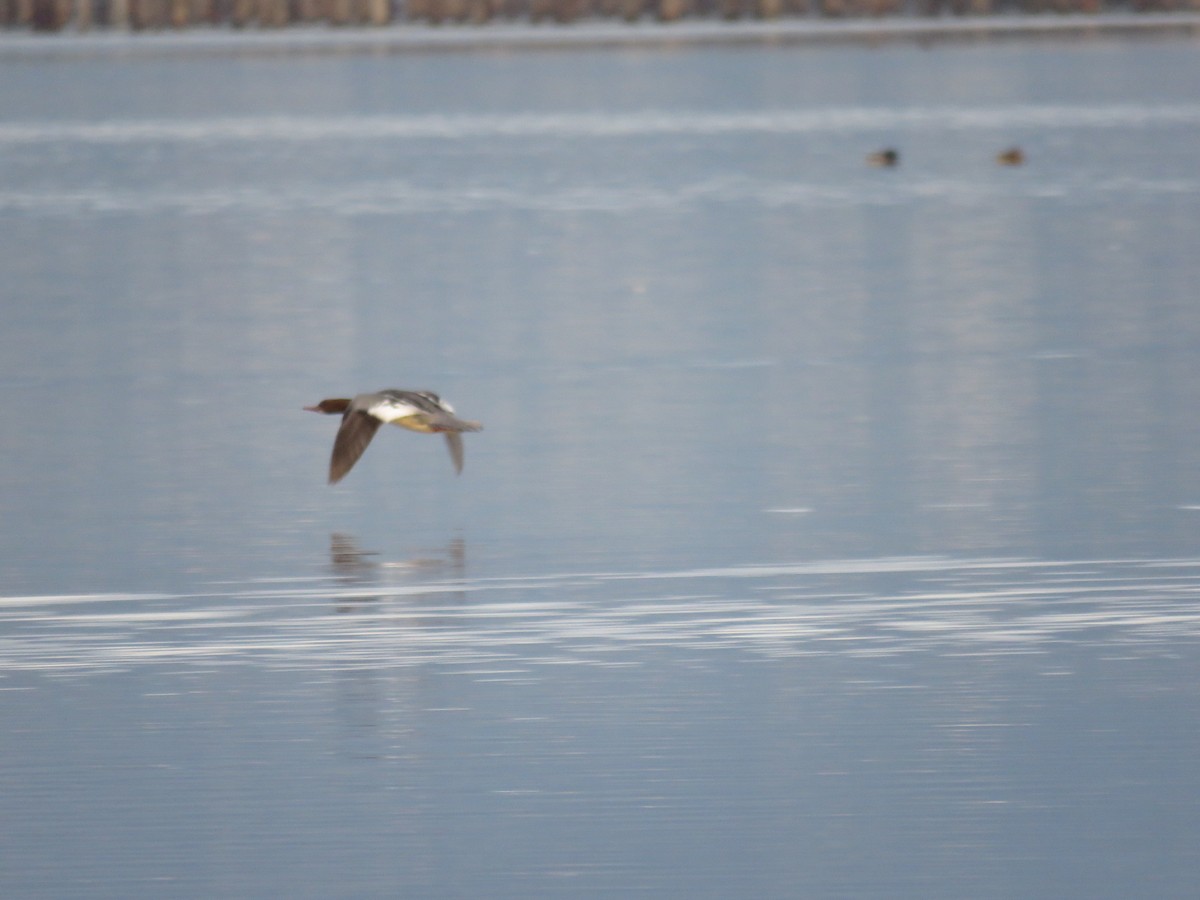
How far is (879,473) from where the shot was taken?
7941 mm

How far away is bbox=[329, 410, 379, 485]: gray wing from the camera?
7590 millimetres

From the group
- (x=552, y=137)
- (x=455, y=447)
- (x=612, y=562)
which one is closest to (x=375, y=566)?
(x=612, y=562)

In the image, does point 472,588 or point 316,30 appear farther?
point 316,30

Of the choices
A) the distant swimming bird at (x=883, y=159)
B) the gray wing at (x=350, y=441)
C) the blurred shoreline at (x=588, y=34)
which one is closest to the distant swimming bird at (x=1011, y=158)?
the distant swimming bird at (x=883, y=159)

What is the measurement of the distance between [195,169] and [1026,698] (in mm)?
18416

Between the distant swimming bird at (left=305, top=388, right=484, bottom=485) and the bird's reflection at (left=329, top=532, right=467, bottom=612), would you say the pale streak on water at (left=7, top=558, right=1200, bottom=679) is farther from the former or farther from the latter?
the distant swimming bird at (left=305, top=388, right=484, bottom=485)

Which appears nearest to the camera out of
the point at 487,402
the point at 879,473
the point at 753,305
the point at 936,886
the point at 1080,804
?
the point at 936,886

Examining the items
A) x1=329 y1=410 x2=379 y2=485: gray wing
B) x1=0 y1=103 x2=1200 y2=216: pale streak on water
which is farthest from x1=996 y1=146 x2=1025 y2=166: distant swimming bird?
x1=329 y1=410 x2=379 y2=485: gray wing

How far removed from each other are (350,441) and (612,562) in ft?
3.68

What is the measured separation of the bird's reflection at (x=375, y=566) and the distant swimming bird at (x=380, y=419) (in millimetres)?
437

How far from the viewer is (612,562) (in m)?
6.82

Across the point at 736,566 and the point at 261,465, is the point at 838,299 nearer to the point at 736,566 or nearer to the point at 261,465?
the point at 261,465

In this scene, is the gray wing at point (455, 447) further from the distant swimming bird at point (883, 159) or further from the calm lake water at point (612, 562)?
the distant swimming bird at point (883, 159)

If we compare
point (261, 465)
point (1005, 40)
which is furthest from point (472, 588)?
point (1005, 40)
